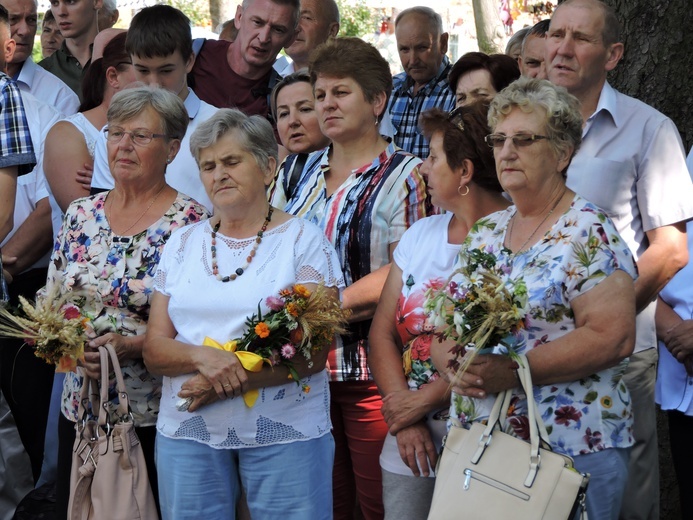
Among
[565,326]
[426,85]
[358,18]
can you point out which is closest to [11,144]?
[565,326]

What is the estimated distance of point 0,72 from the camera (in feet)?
14.4

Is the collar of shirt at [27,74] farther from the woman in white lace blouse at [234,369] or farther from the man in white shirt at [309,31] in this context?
the woman in white lace blouse at [234,369]

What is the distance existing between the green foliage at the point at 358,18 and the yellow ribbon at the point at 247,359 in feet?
63.6

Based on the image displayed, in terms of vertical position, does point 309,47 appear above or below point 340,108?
above

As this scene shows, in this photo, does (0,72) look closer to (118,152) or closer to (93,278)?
(118,152)

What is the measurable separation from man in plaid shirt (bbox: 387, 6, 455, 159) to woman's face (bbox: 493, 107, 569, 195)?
322cm

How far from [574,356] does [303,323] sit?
974 millimetres

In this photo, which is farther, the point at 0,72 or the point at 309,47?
the point at 309,47

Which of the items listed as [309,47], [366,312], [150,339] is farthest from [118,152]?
[309,47]

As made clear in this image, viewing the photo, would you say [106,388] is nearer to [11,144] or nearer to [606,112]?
[11,144]

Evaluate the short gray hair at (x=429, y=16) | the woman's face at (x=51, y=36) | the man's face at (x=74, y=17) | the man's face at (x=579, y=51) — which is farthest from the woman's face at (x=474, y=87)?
the woman's face at (x=51, y=36)

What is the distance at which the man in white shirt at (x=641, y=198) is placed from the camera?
423cm

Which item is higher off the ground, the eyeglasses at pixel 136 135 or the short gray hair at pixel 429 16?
the short gray hair at pixel 429 16

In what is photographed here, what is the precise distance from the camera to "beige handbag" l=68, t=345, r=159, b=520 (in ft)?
12.6
